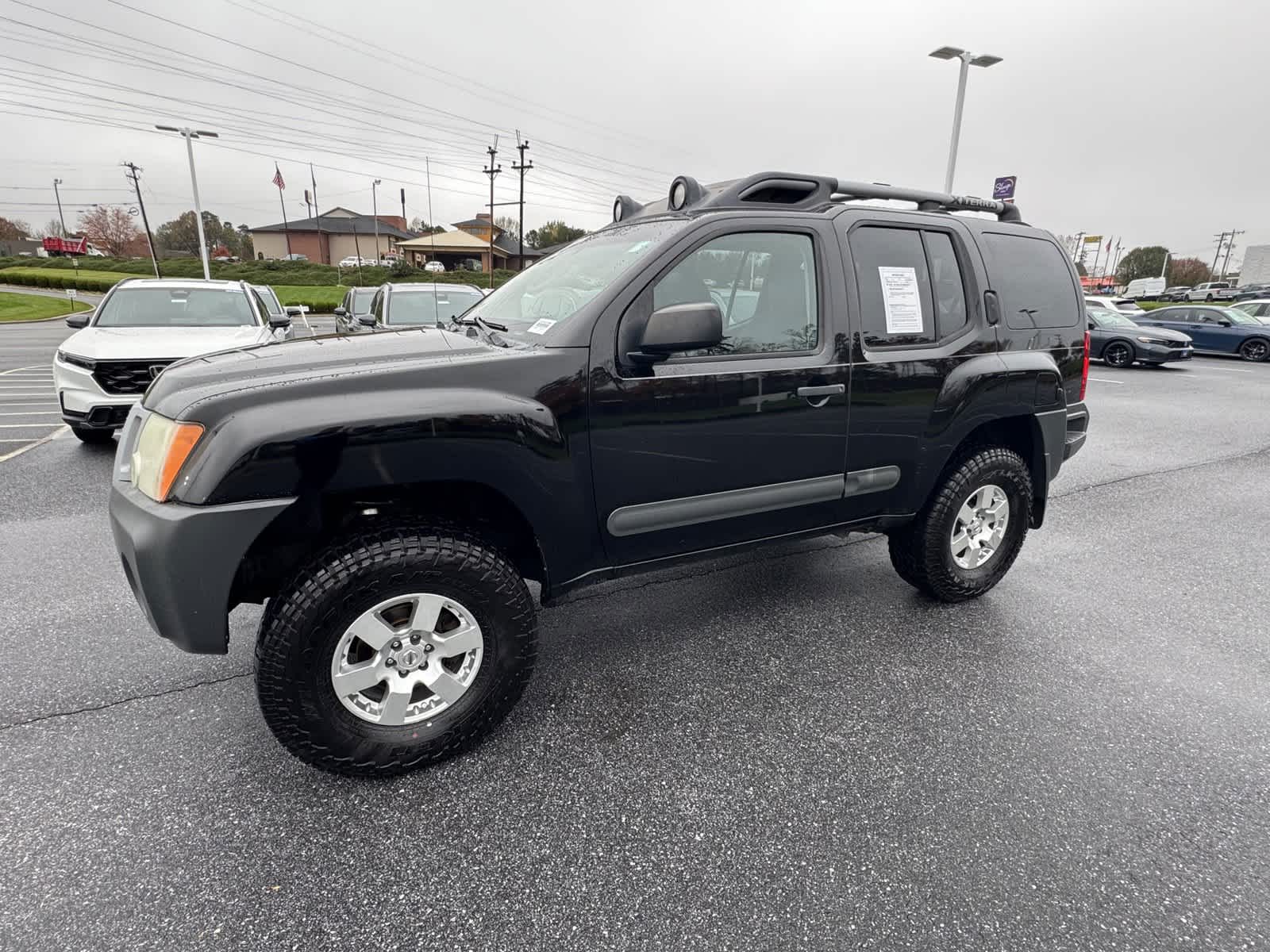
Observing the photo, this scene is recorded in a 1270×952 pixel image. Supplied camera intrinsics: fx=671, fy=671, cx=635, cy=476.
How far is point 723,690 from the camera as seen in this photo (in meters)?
2.80

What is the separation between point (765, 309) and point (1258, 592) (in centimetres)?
350

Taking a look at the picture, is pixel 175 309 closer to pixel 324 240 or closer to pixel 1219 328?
pixel 1219 328

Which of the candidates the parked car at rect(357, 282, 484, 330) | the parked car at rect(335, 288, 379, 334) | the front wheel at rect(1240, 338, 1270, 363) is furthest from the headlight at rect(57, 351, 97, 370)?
the front wheel at rect(1240, 338, 1270, 363)

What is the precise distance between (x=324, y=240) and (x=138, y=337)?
83990 millimetres

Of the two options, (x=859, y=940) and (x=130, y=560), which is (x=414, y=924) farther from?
(x=130, y=560)

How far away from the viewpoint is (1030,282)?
355cm

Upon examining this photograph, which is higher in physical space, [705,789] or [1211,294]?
[1211,294]

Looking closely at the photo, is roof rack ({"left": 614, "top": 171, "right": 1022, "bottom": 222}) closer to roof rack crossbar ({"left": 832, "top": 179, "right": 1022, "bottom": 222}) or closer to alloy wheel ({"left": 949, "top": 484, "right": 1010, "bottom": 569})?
roof rack crossbar ({"left": 832, "top": 179, "right": 1022, "bottom": 222})

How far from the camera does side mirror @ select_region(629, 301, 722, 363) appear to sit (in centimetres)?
226

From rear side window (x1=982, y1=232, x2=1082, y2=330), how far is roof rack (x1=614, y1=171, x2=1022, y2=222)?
1.51ft

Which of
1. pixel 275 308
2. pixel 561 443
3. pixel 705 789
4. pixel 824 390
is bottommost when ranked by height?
pixel 705 789

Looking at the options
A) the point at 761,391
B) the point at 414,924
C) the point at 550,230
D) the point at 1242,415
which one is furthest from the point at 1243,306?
the point at 550,230

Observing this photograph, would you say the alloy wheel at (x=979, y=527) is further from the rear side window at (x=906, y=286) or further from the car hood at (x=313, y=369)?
the car hood at (x=313, y=369)

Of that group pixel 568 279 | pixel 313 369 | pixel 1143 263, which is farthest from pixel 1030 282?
pixel 1143 263
